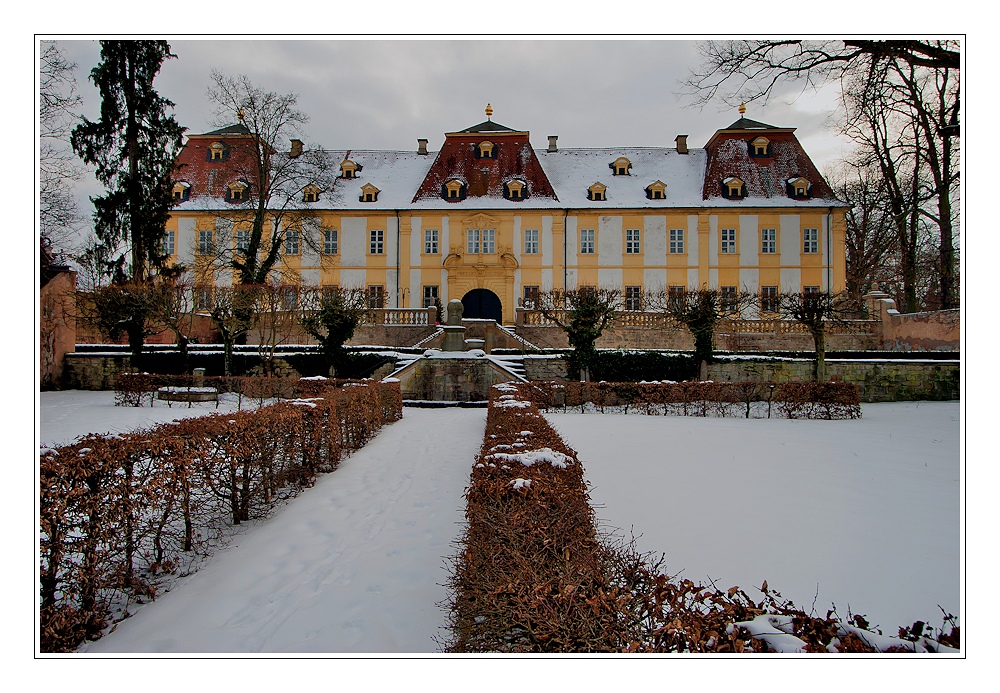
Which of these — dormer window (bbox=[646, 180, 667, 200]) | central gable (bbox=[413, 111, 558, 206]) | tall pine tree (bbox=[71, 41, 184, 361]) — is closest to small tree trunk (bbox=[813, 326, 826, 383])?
dormer window (bbox=[646, 180, 667, 200])

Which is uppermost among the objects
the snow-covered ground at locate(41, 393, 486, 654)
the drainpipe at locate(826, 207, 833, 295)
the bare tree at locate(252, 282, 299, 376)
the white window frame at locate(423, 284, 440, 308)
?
the drainpipe at locate(826, 207, 833, 295)

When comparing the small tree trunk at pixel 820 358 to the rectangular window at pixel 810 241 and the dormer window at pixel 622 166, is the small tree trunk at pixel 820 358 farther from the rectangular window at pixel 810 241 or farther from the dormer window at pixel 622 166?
the dormer window at pixel 622 166

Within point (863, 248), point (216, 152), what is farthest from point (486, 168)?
point (863, 248)

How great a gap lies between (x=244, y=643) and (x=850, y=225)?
39.6 m

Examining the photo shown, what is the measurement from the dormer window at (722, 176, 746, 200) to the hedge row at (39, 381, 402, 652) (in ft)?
106

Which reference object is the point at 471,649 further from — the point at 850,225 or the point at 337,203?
the point at 850,225

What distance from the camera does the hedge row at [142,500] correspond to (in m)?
3.03

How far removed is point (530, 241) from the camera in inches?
1299

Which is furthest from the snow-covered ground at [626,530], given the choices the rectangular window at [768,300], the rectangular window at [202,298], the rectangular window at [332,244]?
the rectangular window at [332,244]

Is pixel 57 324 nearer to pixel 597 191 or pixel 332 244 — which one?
pixel 332 244

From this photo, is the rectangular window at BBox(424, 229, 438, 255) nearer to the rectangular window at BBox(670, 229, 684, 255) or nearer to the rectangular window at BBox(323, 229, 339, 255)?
the rectangular window at BBox(323, 229, 339, 255)

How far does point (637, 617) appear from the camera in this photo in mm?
2312

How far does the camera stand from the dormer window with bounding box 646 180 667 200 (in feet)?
110

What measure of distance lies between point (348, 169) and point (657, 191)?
18336 millimetres
